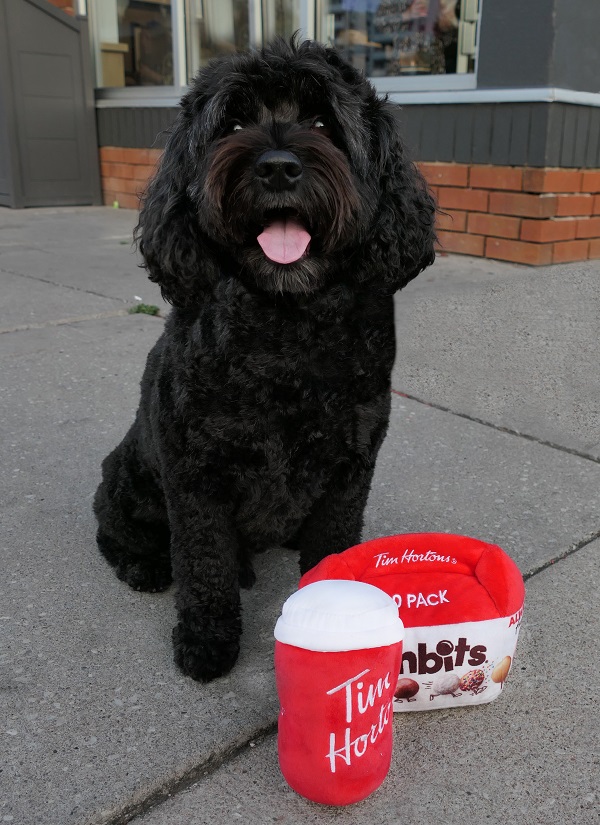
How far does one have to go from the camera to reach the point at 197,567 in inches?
89.7

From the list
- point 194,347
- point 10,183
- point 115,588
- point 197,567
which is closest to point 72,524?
point 115,588

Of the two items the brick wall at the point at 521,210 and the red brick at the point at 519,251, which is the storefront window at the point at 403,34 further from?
the red brick at the point at 519,251

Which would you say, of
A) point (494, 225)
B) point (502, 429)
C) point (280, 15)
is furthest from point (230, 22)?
point (502, 429)

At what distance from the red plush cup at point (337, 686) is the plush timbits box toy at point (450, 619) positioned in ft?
0.80

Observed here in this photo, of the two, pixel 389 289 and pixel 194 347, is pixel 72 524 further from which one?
pixel 389 289

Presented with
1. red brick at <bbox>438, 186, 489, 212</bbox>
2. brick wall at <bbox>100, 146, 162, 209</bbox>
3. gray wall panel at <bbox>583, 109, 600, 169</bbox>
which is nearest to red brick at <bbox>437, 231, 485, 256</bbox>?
red brick at <bbox>438, 186, 489, 212</bbox>

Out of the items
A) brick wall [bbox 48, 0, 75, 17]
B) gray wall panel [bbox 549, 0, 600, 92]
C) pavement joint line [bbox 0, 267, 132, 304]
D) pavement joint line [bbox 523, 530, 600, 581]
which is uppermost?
brick wall [bbox 48, 0, 75, 17]

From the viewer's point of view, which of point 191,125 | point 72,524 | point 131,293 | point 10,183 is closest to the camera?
point 191,125

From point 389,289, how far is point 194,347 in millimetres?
575

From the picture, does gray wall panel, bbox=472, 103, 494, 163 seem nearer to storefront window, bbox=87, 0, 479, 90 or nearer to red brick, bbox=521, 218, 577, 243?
storefront window, bbox=87, 0, 479, 90

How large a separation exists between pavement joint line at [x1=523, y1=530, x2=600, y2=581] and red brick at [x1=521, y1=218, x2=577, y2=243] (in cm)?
361

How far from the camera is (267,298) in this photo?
219 centimetres

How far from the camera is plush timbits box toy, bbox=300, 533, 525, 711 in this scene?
78.7 inches

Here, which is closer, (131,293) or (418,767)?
(418,767)
